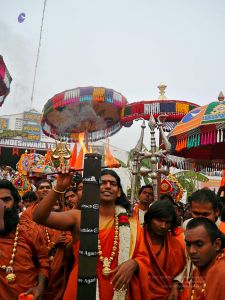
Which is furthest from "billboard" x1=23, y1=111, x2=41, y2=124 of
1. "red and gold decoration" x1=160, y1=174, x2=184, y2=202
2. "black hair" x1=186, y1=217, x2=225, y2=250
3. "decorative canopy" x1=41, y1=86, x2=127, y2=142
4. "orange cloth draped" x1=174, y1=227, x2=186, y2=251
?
"black hair" x1=186, y1=217, x2=225, y2=250

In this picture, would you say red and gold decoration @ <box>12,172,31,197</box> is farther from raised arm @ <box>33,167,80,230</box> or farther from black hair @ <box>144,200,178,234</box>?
raised arm @ <box>33,167,80,230</box>

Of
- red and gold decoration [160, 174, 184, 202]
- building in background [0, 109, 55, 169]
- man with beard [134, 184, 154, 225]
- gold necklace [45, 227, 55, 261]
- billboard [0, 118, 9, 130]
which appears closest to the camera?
gold necklace [45, 227, 55, 261]

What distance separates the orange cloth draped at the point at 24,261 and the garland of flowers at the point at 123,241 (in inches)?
23.0

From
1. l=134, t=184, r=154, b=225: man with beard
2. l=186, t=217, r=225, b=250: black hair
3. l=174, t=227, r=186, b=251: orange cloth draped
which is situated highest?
l=134, t=184, r=154, b=225: man with beard

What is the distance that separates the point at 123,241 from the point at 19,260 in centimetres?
83

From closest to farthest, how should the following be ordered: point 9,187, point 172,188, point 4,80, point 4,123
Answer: point 9,187 → point 172,188 → point 4,80 → point 4,123

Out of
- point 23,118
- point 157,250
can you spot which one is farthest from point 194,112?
point 23,118

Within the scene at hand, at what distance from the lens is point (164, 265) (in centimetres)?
283

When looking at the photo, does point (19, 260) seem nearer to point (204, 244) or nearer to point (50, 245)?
point (50, 245)

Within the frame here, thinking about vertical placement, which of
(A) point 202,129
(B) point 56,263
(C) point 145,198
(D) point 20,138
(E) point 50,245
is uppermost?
(D) point 20,138

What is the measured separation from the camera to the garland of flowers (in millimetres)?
2436

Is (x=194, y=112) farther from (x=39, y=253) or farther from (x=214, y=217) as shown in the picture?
(x=39, y=253)

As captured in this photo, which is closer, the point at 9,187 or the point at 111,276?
the point at 111,276

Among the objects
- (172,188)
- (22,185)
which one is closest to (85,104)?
(22,185)
